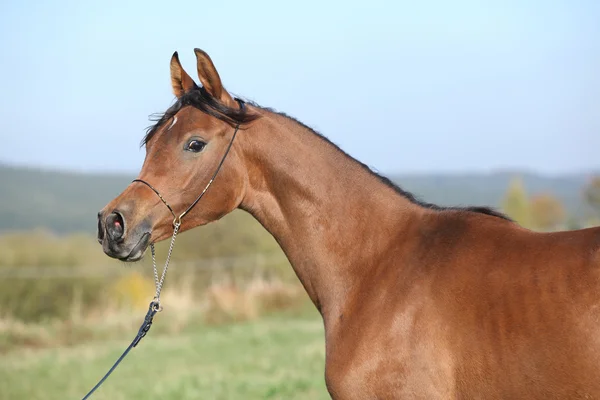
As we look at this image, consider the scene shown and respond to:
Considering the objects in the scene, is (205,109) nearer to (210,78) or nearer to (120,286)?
(210,78)

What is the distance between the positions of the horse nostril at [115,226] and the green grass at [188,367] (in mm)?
4949

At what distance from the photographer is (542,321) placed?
3590 millimetres

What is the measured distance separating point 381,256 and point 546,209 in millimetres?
46885

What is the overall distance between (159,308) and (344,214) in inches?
53.6

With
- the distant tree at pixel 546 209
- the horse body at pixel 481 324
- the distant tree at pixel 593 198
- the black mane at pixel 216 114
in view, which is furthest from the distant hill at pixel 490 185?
the horse body at pixel 481 324

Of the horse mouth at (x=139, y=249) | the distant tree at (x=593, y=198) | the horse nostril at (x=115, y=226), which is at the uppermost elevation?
the distant tree at (x=593, y=198)

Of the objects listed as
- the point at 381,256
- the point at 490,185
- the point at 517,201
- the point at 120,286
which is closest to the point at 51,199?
the point at 120,286

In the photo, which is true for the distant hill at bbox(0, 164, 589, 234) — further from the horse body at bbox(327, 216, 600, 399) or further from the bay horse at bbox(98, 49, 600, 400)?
the horse body at bbox(327, 216, 600, 399)

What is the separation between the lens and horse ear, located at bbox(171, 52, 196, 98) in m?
4.58

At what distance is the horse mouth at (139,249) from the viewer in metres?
4.27

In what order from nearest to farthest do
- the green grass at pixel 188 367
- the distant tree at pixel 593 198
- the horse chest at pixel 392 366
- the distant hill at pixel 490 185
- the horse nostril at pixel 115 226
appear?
1. the horse chest at pixel 392 366
2. the horse nostril at pixel 115 226
3. the green grass at pixel 188 367
4. the distant tree at pixel 593 198
5. the distant hill at pixel 490 185

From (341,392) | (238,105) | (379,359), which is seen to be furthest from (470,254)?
(238,105)

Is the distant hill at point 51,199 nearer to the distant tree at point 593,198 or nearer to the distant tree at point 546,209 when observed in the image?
the distant tree at point 593,198

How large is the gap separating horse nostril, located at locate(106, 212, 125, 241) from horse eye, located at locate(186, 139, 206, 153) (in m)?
0.58
